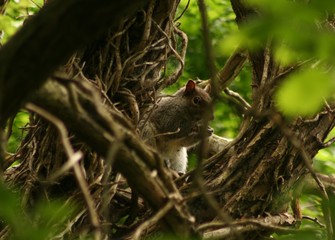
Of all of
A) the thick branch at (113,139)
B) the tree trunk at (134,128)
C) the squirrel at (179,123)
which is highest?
the thick branch at (113,139)

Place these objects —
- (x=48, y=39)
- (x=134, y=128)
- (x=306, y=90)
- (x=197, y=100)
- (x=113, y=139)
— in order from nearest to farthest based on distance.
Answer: (x=306, y=90)
(x=48, y=39)
(x=113, y=139)
(x=134, y=128)
(x=197, y=100)

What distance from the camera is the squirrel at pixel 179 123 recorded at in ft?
17.1

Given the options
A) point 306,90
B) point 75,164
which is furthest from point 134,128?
point 306,90

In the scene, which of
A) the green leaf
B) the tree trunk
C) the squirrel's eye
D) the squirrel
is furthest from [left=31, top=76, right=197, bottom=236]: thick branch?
the squirrel's eye

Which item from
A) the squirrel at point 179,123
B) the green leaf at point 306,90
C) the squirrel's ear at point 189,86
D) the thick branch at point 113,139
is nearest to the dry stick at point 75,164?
the thick branch at point 113,139

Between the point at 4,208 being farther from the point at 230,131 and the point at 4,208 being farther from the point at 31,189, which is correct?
the point at 230,131

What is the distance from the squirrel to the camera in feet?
17.1

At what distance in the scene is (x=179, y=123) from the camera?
582 centimetres

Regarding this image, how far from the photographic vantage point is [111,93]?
3414mm

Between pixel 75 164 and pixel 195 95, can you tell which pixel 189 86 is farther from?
pixel 75 164

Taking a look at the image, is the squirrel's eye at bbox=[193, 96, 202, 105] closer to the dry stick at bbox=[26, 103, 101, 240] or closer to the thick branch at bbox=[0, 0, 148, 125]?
the dry stick at bbox=[26, 103, 101, 240]

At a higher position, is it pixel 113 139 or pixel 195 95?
pixel 113 139

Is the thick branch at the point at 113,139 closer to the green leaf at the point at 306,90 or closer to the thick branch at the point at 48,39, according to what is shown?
the thick branch at the point at 48,39

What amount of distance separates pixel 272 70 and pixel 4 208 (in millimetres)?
2321
